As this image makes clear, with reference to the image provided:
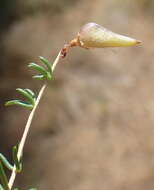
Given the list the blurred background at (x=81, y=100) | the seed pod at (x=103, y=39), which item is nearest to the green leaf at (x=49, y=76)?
the seed pod at (x=103, y=39)

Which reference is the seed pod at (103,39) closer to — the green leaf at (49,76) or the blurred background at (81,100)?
the green leaf at (49,76)

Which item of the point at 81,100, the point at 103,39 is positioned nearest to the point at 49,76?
the point at 103,39

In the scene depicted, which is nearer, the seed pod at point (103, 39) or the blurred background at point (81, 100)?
the seed pod at point (103, 39)

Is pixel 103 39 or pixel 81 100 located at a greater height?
pixel 103 39

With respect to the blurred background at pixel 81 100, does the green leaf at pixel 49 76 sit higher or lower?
higher

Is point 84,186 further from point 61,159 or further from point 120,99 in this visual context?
point 120,99

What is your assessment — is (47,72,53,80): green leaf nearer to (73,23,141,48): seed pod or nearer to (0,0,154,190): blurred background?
(73,23,141,48): seed pod

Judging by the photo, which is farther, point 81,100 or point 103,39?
point 81,100

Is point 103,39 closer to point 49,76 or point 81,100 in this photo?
point 49,76

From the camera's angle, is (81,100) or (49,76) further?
(81,100)

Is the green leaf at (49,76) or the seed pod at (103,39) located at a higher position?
the seed pod at (103,39)

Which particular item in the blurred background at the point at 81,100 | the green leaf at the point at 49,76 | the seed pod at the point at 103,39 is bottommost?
the blurred background at the point at 81,100
